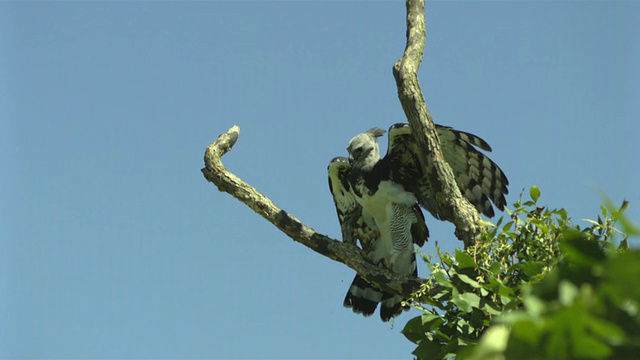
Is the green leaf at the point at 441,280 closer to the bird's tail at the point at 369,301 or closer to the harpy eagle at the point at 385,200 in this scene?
the harpy eagle at the point at 385,200

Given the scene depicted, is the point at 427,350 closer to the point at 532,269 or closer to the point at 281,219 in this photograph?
the point at 532,269

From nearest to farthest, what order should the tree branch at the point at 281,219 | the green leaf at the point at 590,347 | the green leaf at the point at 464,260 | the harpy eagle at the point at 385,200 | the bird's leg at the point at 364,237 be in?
the green leaf at the point at 590,347, the green leaf at the point at 464,260, the tree branch at the point at 281,219, the harpy eagle at the point at 385,200, the bird's leg at the point at 364,237

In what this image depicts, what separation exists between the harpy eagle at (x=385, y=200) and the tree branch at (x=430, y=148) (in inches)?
39.9

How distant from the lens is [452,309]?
2.78m

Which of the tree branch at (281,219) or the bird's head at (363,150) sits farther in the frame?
the bird's head at (363,150)

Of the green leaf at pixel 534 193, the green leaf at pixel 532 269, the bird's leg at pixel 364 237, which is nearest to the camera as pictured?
the green leaf at pixel 532 269

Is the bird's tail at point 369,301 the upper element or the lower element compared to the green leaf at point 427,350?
upper

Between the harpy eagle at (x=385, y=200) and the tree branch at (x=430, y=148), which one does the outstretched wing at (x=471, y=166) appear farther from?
the tree branch at (x=430, y=148)

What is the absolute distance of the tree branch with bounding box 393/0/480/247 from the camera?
14.6 ft

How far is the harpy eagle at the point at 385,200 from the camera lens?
5.88 meters

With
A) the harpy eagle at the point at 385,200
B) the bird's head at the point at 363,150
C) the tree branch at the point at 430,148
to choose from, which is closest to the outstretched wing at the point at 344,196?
the harpy eagle at the point at 385,200

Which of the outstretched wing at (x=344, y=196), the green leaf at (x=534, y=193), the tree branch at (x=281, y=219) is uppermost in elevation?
the outstretched wing at (x=344, y=196)

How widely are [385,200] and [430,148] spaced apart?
152cm

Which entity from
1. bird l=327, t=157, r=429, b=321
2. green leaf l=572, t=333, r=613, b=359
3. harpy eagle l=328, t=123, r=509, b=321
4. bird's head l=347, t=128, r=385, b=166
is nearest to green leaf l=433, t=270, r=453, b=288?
green leaf l=572, t=333, r=613, b=359
